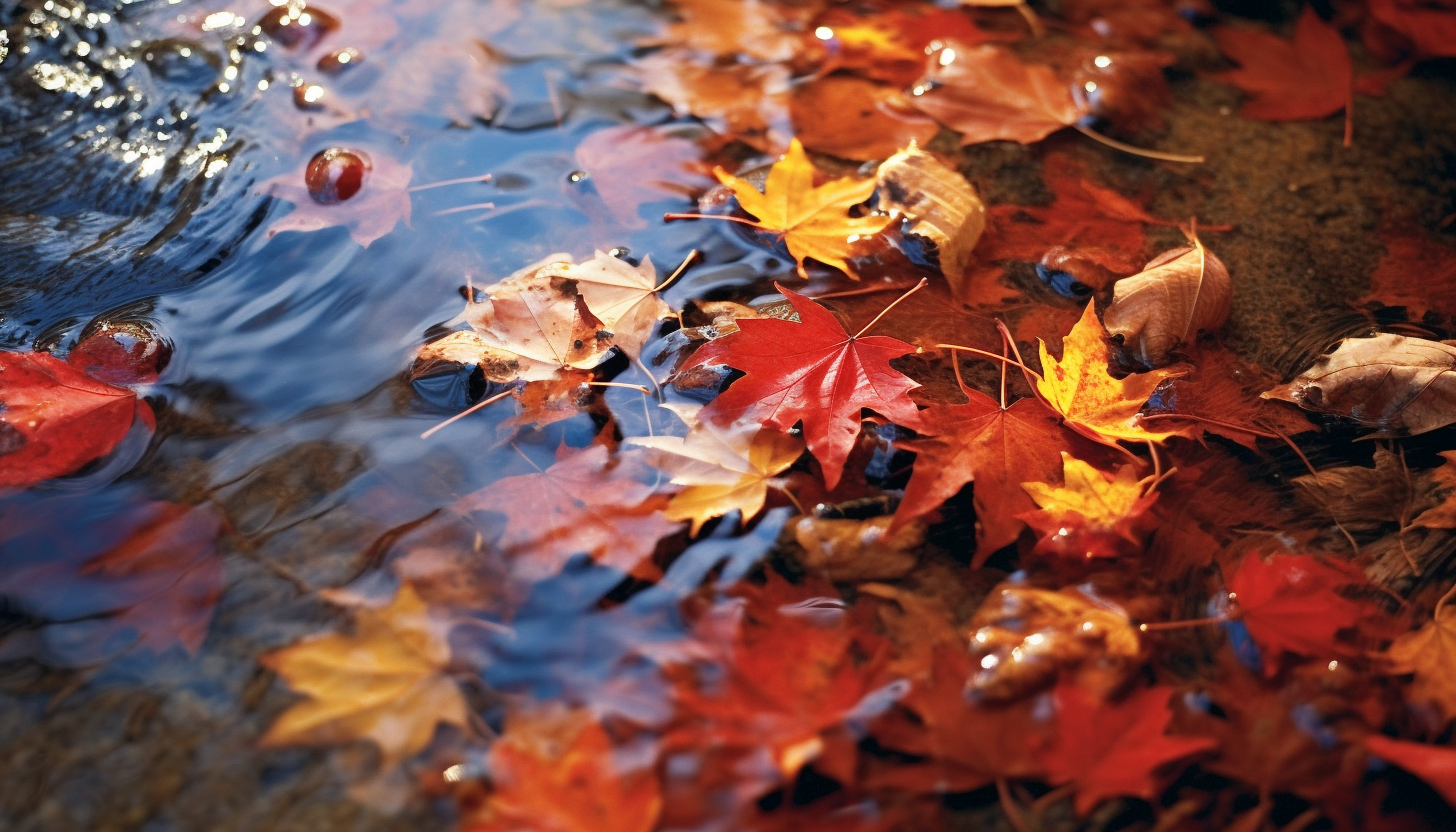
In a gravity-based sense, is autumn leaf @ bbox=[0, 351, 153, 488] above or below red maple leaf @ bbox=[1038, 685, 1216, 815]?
above

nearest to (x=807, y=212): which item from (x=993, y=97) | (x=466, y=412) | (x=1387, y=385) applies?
(x=993, y=97)

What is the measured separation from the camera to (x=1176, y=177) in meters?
2.07

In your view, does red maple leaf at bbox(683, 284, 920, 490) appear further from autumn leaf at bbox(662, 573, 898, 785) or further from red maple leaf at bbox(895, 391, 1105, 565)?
autumn leaf at bbox(662, 573, 898, 785)

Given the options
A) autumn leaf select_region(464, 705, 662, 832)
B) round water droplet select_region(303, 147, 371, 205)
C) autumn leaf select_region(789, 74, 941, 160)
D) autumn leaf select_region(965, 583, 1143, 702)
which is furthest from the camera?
autumn leaf select_region(789, 74, 941, 160)

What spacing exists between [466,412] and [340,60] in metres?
1.16

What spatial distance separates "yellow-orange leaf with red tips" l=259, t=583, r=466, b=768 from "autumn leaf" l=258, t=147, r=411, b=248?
88 centimetres

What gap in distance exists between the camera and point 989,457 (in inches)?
57.9

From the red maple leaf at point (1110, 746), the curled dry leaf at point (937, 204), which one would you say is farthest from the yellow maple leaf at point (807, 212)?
the red maple leaf at point (1110, 746)

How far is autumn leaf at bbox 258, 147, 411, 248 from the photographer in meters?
1.87

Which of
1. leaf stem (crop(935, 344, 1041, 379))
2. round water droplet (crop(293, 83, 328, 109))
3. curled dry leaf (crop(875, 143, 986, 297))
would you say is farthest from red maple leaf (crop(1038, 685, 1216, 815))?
round water droplet (crop(293, 83, 328, 109))

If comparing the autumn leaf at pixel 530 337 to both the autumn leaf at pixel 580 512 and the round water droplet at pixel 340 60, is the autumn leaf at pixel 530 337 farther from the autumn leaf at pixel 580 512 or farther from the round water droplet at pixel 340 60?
the round water droplet at pixel 340 60

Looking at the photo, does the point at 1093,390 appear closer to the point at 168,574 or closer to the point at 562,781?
the point at 562,781

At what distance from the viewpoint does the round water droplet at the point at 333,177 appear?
188 centimetres

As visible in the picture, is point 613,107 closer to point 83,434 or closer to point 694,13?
point 694,13
